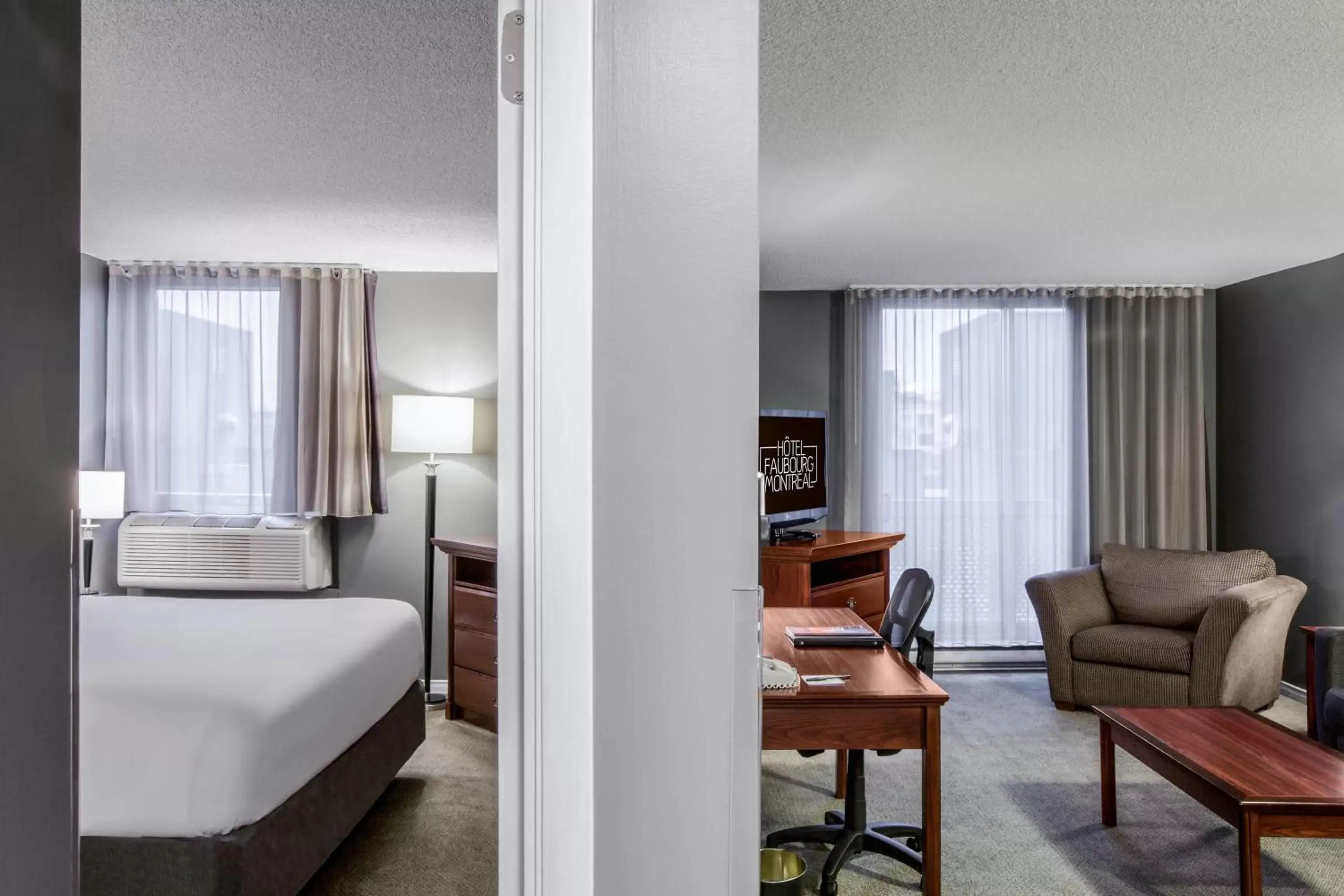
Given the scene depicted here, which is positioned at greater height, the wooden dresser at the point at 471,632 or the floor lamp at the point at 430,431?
the floor lamp at the point at 430,431

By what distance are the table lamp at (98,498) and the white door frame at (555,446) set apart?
394 cm

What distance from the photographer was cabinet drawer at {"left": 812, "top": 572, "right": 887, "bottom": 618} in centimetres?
409

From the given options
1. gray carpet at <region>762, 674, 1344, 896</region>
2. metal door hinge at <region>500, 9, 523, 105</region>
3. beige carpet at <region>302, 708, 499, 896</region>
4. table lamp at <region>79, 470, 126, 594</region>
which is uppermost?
metal door hinge at <region>500, 9, 523, 105</region>

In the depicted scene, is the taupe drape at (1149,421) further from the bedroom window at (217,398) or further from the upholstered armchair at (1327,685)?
the bedroom window at (217,398)

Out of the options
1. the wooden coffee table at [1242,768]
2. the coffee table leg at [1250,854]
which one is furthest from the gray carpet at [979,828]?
the coffee table leg at [1250,854]

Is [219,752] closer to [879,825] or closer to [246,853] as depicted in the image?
[246,853]

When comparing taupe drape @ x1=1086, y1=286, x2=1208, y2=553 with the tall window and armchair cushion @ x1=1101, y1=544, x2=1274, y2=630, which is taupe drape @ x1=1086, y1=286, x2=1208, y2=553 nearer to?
the tall window

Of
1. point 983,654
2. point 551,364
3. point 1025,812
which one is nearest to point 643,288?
point 551,364

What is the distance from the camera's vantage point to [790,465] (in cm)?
448

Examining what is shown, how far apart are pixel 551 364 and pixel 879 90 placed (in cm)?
203

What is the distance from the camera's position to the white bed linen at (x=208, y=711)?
1877 mm

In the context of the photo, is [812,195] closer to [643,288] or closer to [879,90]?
[879,90]

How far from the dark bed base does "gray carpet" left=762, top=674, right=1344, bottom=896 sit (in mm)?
1381

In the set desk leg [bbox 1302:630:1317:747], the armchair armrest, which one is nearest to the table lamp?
the armchair armrest
